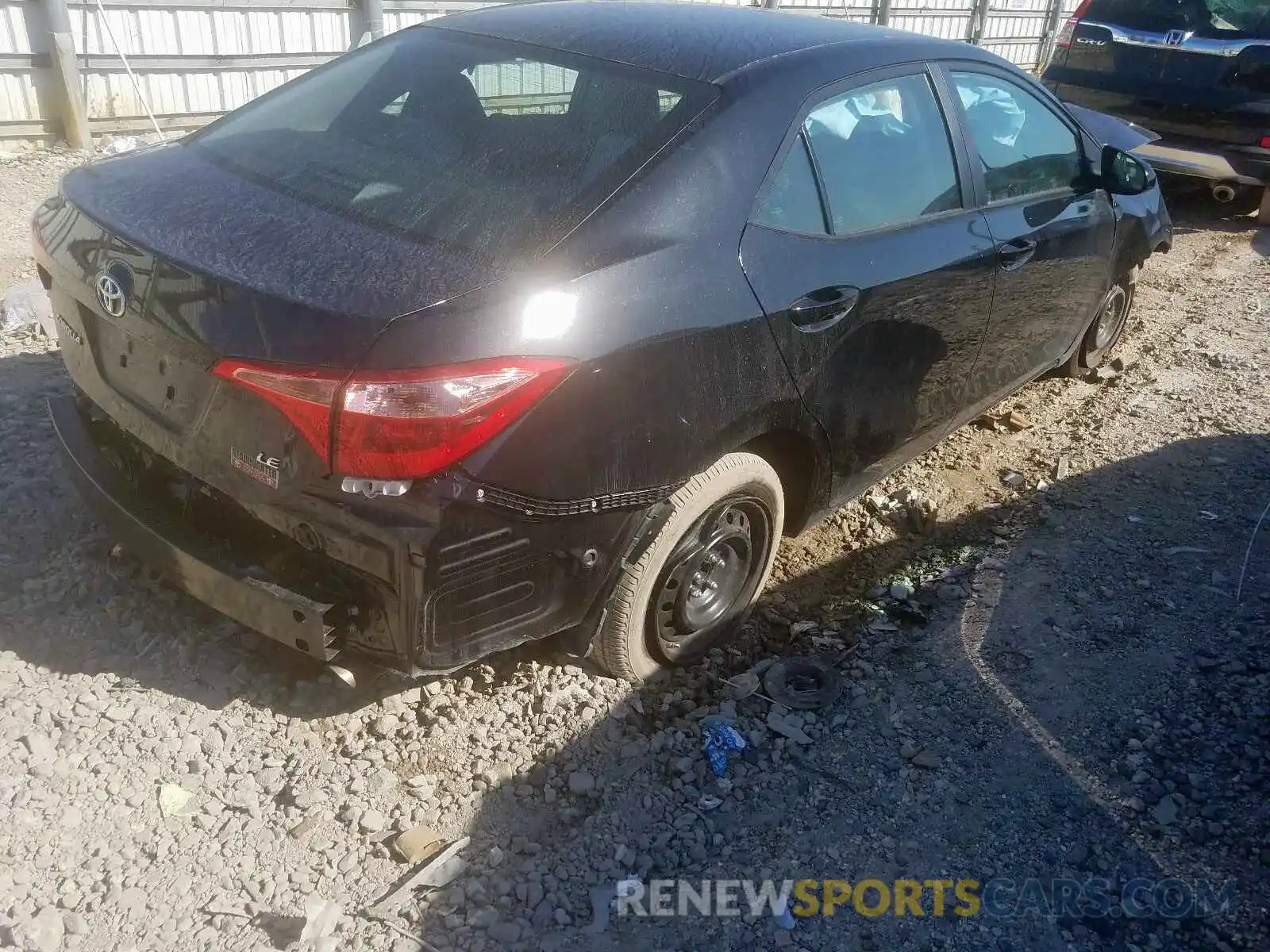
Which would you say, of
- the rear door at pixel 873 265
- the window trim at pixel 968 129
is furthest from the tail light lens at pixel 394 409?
the window trim at pixel 968 129

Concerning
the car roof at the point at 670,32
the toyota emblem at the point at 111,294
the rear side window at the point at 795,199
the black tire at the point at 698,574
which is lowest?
the black tire at the point at 698,574

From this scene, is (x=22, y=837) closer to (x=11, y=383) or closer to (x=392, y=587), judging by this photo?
(x=392, y=587)

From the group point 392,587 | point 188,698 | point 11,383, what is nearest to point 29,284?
point 11,383

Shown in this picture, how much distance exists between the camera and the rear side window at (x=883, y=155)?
119 inches

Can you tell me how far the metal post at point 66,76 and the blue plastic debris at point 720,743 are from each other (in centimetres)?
695

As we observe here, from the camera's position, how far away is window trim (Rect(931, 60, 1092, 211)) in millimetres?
3520

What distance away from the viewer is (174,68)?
7.82 metres

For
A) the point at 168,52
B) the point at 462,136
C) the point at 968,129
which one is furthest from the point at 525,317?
the point at 168,52

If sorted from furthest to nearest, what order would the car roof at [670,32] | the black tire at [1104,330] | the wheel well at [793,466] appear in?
1. the black tire at [1104,330]
2. the wheel well at [793,466]
3. the car roof at [670,32]

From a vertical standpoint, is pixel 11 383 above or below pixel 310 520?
below

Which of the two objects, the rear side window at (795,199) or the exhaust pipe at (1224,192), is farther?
the exhaust pipe at (1224,192)

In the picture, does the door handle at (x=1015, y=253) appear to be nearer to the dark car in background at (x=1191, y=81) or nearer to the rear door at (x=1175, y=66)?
the dark car in background at (x=1191, y=81)

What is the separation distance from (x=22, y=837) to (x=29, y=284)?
3501 millimetres

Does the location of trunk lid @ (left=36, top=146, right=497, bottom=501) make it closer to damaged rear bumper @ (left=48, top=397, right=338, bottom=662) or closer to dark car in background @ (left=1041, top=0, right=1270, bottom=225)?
damaged rear bumper @ (left=48, top=397, right=338, bottom=662)
